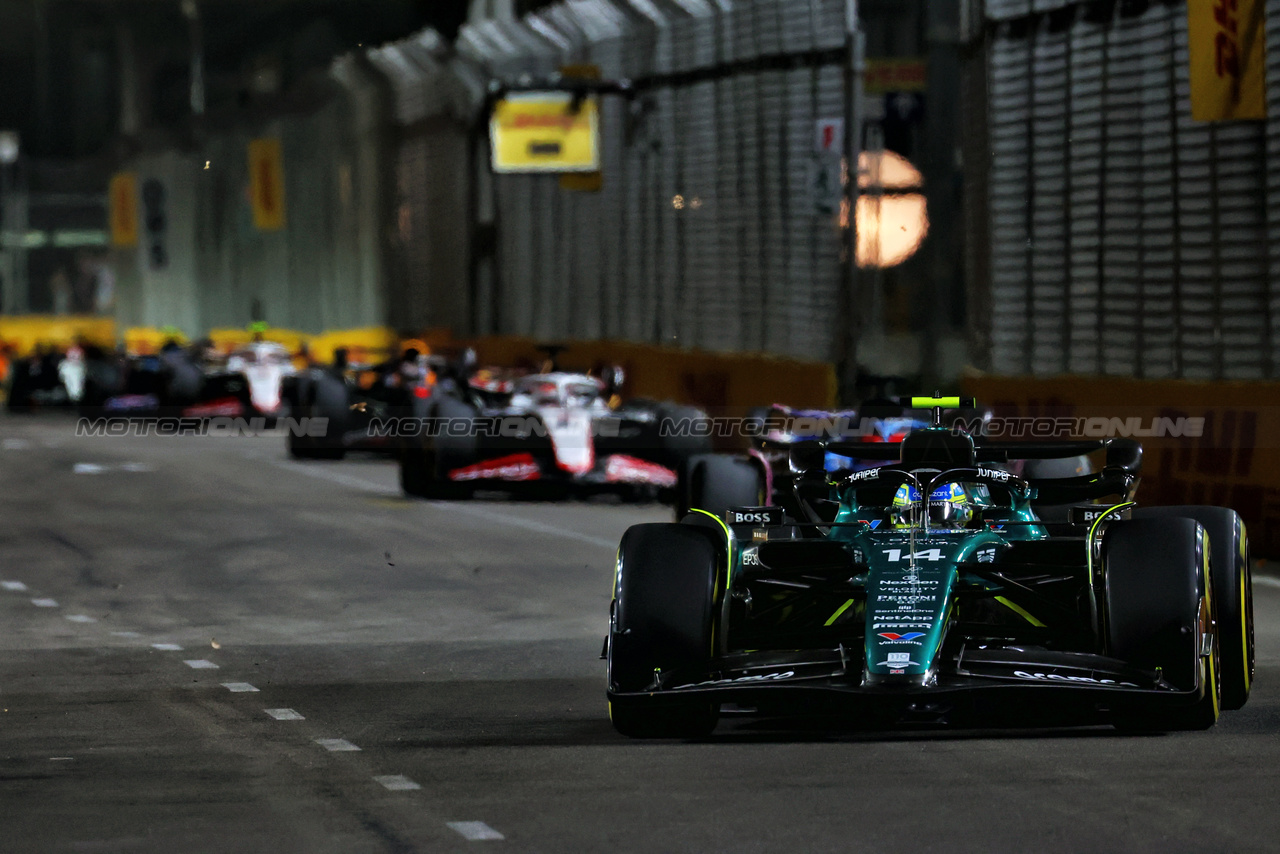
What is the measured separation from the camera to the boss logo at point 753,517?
9.67 meters

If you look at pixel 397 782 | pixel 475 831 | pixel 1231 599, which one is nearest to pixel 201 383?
pixel 1231 599

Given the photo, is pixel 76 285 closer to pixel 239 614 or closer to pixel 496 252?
pixel 496 252

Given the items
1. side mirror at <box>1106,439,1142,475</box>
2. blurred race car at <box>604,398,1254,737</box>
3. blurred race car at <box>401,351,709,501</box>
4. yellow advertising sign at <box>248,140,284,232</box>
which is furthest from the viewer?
yellow advertising sign at <box>248,140,284,232</box>

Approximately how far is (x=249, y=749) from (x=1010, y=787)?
273 cm

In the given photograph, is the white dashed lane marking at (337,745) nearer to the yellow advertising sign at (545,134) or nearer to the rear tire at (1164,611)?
the rear tire at (1164,611)

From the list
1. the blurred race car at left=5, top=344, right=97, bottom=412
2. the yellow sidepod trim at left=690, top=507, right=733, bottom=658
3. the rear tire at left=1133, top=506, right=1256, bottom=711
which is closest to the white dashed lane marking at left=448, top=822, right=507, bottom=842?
the yellow sidepod trim at left=690, top=507, right=733, bottom=658

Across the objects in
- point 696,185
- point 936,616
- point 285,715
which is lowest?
point 285,715

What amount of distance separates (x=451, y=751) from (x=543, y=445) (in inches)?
532

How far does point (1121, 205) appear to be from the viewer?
2031cm

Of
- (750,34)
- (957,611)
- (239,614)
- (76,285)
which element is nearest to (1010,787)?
(957,611)

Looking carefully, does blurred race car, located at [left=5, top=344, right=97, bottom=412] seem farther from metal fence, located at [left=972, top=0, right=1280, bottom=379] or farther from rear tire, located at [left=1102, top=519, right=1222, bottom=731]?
rear tire, located at [left=1102, top=519, right=1222, bottom=731]

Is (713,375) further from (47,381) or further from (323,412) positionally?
(47,381)

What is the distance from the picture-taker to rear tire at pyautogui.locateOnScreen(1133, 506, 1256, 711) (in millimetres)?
9359

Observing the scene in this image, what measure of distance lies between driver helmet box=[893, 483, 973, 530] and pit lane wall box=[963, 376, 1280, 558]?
7373 millimetres
